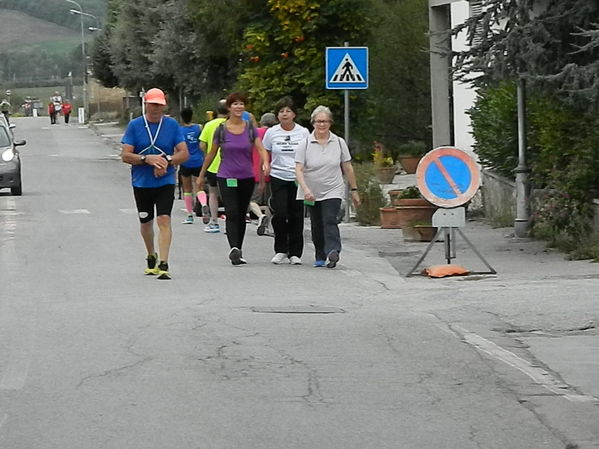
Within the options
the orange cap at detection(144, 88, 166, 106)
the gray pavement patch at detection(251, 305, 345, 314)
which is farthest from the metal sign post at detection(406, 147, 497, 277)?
the gray pavement patch at detection(251, 305, 345, 314)

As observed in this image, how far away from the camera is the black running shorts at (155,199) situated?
1420 centimetres

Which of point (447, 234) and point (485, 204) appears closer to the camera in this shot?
point (447, 234)

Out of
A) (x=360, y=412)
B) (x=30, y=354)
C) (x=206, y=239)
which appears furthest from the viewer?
(x=206, y=239)

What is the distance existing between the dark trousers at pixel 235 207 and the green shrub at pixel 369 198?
19.6ft

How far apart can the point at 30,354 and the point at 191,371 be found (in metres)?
1.29

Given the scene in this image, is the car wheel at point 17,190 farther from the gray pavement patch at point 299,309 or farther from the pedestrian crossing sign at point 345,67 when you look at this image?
the gray pavement patch at point 299,309

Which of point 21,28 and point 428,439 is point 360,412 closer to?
point 428,439

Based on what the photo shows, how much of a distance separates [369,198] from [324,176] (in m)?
6.85

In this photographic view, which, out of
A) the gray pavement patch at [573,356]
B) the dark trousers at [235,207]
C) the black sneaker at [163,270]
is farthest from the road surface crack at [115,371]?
the dark trousers at [235,207]

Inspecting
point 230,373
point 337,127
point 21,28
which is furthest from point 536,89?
point 21,28

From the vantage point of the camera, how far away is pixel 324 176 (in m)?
15.5

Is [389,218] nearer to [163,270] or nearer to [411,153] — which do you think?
[163,270]

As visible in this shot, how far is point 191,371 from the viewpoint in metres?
9.09

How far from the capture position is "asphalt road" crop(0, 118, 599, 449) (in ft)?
24.5
